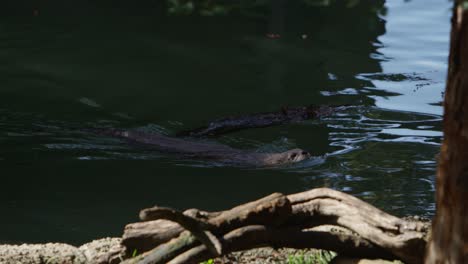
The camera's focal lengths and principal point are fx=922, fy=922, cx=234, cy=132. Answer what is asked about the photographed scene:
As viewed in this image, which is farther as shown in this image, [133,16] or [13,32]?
[133,16]

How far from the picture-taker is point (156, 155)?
850 cm

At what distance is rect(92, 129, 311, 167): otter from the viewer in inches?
323

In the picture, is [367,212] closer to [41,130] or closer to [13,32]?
[41,130]

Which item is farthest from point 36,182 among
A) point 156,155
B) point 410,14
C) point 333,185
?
point 410,14

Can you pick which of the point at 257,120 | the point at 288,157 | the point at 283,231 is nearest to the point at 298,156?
the point at 288,157

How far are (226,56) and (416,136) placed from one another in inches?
140

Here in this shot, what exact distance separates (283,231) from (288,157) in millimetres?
4061

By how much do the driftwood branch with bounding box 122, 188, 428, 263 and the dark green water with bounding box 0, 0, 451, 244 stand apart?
1488 millimetres

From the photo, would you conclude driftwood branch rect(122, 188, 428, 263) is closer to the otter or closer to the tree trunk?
the tree trunk

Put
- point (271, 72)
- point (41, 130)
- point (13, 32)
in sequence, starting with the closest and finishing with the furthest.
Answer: point (41, 130) → point (271, 72) → point (13, 32)

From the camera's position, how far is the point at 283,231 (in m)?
4.16

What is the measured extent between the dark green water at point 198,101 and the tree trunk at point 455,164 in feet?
5.98

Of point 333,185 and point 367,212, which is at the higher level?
point 367,212

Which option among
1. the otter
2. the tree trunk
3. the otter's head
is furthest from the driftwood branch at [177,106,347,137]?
the tree trunk
